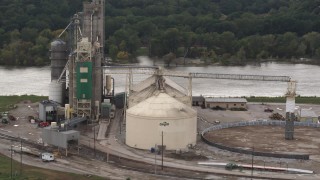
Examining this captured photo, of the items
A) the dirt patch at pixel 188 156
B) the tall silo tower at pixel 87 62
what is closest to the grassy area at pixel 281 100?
the tall silo tower at pixel 87 62

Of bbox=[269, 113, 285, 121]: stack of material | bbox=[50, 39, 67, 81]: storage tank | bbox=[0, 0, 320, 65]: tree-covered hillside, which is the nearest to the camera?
bbox=[269, 113, 285, 121]: stack of material

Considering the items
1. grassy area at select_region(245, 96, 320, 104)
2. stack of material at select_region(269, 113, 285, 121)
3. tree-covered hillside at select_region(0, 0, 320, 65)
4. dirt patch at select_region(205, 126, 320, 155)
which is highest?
tree-covered hillside at select_region(0, 0, 320, 65)

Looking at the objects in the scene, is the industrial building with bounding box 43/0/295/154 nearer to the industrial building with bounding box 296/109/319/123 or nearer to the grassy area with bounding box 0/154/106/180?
the industrial building with bounding box 296/109/319/123

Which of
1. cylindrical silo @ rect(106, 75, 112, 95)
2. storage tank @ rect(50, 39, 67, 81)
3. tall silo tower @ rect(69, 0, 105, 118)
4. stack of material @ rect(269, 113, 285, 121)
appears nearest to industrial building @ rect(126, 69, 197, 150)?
tall silo tower @ rect(69, 0, 105, 118)

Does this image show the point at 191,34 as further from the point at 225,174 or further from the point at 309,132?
the point at 225,174

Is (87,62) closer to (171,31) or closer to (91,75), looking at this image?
(91,75)

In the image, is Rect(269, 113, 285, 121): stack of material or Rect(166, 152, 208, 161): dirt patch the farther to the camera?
Rect(269, 113, 285, 121): stack of material
